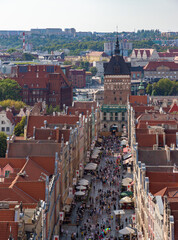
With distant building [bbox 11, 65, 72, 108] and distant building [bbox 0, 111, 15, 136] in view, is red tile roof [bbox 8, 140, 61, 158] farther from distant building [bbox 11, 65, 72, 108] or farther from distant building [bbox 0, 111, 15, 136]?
distant building [bbox 11, 65, 72, 108]

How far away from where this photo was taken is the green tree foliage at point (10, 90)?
556 ft

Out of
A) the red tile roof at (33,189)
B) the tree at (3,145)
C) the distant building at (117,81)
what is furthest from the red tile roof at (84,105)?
the red tile roof at (33,189)

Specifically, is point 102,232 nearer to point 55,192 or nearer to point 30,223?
point 55,192

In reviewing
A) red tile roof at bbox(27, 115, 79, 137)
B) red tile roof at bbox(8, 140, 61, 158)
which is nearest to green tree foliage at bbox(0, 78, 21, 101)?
red tile roof at bbox(27, 115, 79, 137)

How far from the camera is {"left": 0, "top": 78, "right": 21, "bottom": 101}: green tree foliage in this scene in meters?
170

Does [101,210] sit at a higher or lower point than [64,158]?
lower

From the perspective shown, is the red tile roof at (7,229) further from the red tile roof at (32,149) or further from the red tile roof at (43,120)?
the red tile roof at (43,120)

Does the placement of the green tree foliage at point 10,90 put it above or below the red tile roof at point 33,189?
above

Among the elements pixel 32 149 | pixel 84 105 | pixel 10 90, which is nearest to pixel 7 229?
pixel 32 149

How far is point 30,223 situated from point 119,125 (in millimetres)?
92719

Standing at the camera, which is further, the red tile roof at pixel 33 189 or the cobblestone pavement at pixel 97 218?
the cobblestone pavement at pixel 97 218

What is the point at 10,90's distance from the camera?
170 meters

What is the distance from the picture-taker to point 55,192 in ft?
225

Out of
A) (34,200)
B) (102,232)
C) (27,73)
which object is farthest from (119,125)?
(34,200)
